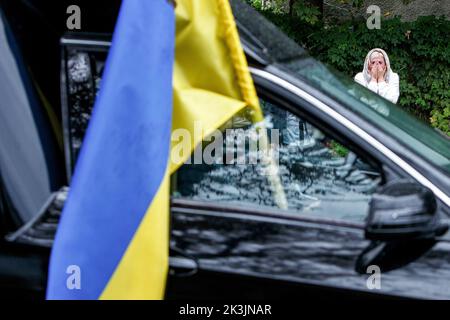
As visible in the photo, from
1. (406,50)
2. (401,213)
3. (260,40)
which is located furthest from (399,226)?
(406,50)

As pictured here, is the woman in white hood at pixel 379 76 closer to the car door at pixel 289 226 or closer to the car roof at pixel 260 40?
the car roof at pixel 260 40

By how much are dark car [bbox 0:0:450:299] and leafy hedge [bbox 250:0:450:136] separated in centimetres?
699

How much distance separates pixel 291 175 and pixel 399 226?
47 cm

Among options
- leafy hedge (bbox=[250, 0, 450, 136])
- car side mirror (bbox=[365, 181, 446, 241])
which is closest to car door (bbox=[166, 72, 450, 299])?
car side mirror (bbox=[365, 181, 446, 241])

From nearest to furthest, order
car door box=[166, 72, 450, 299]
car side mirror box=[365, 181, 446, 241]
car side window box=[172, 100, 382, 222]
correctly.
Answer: car side mirror box=[365, 181, 446, 241]
car door box=[166, 72, 450, 299]
car side window box=[172, 100, 382, 222]

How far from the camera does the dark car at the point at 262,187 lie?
99.6 inches

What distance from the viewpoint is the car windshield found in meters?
2.78

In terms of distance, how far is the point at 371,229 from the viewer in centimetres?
248

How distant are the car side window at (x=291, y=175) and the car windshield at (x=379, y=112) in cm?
17

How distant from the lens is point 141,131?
2.56m

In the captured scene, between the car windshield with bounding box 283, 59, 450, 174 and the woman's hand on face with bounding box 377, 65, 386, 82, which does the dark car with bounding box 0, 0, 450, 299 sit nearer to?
the car windshield with bounding box 283, 59, 450, 174

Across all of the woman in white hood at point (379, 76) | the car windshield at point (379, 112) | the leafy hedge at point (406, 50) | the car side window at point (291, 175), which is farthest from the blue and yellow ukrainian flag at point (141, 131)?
the leafy hedge at point (406, 50)
